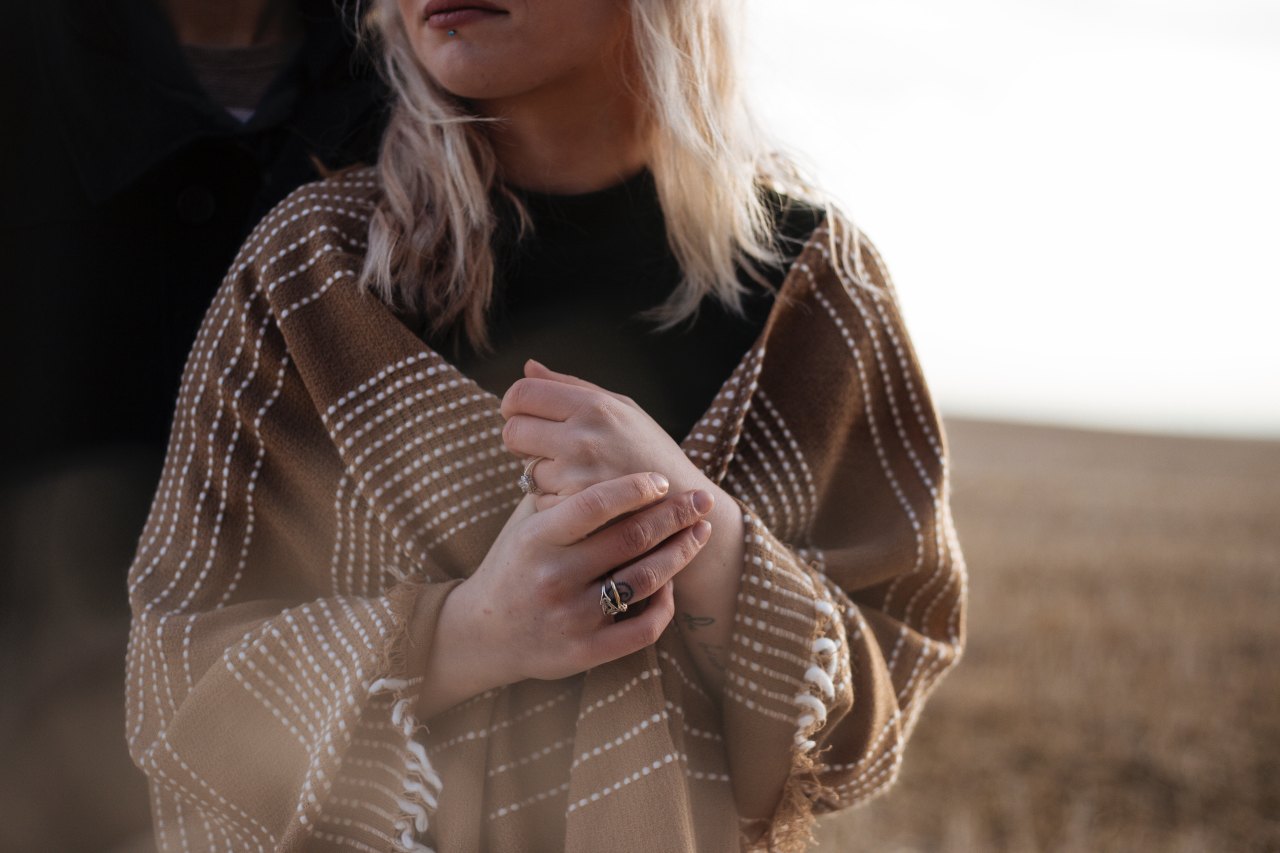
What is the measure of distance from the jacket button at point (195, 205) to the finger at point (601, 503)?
3.90 ft

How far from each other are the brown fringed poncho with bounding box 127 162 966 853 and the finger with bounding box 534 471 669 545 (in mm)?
273

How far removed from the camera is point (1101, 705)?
5.74 metres

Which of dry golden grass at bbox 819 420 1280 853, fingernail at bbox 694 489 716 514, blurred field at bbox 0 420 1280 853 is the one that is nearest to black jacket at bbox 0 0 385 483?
blurred field at bbox 0 420 1280 853

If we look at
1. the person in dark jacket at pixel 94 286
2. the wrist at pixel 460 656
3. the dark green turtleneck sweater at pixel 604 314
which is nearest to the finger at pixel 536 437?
the wrist at pixel 460 656

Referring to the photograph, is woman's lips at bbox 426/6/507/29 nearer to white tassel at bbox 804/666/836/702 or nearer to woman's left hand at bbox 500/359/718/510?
woman's left hand at bbox 500/359/718/510

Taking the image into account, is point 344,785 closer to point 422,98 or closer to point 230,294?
point 230,294

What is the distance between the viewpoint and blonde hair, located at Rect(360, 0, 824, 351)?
1835 millimetres

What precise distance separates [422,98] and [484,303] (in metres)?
0.44

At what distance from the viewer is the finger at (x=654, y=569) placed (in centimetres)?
151

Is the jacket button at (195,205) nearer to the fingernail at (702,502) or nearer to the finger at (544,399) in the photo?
the finger at (544,399)

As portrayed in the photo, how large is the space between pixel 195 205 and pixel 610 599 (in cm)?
131

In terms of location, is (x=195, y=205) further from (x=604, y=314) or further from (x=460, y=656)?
(x=460, y=656)

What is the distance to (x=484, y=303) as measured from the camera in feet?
6.07

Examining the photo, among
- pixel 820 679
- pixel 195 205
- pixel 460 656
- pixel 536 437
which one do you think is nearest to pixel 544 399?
pixel 536 437
